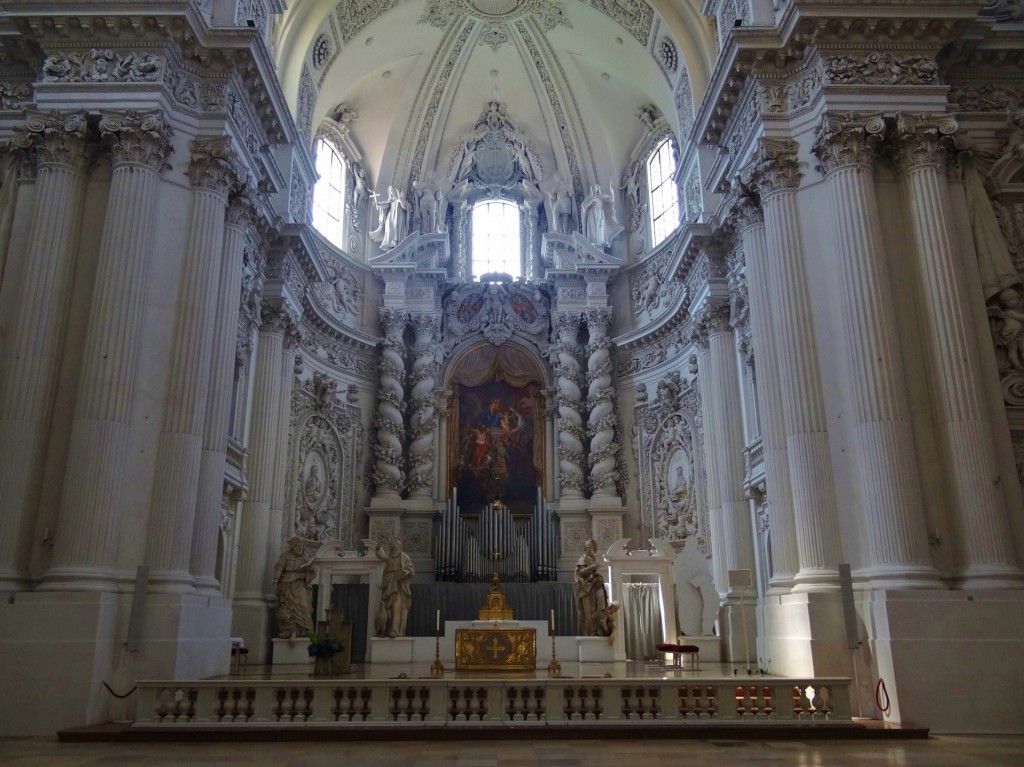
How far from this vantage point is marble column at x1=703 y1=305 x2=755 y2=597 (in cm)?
1733

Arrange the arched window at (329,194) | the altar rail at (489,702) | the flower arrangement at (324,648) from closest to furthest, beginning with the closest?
the altar rail at (489,702) → the flower arrangement at (324,648) → the arched window at (329,194)

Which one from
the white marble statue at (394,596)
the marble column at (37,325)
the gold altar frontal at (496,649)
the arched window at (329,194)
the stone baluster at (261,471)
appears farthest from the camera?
the arched window at (329,194)

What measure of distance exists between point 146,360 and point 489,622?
24.9ft

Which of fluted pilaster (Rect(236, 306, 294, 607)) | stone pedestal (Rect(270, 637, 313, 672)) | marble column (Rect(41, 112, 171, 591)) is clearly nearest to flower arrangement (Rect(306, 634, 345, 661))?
marble column (Rect(41, 112, 171, 591))

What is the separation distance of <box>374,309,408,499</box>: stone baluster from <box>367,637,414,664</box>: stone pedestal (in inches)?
263

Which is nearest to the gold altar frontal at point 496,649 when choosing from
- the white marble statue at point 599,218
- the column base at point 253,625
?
the column base at point 253,625

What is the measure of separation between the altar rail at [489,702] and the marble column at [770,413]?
2936 millimetres

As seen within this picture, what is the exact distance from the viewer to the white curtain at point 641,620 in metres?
17.8

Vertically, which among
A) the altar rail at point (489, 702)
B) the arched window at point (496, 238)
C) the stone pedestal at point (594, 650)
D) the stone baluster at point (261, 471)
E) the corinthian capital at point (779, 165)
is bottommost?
the altar rail at point (489, 702)

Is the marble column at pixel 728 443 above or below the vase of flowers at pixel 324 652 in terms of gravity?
above

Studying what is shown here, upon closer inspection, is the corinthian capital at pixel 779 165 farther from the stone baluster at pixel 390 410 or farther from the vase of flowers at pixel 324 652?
the stone baluster at pixel 390 410

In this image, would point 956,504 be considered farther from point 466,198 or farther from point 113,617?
point 466,198

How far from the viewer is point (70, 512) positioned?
11.4 meters

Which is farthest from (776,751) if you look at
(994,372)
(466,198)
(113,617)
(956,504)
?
(466,198)
